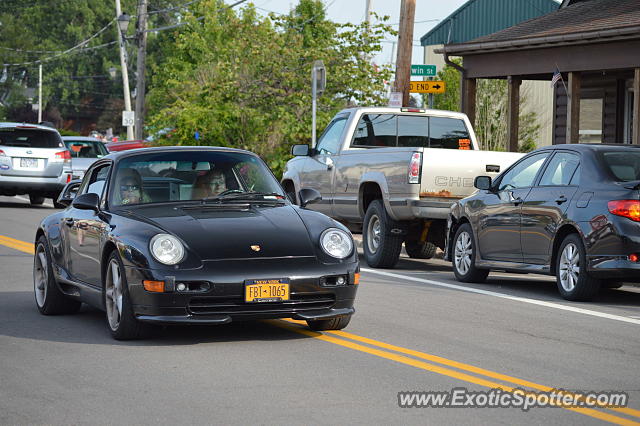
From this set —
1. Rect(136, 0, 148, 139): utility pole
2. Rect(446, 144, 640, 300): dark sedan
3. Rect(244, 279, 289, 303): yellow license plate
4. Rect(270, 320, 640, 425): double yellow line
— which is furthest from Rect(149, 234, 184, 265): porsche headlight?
Rect(136, 0, 148, 139): utility pole

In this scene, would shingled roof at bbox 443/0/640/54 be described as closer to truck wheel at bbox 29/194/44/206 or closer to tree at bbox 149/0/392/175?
tree at bbox 149/0/392/175

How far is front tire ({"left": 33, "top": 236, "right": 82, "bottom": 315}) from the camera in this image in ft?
33.8

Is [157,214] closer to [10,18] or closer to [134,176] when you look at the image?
[134,176]

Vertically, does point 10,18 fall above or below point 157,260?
above

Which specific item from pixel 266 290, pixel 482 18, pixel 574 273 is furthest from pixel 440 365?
pixel 482 18

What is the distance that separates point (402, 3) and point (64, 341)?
14.4 metres

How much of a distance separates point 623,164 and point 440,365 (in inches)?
191

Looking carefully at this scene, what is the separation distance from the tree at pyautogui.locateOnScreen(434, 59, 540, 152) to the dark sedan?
2321 cm

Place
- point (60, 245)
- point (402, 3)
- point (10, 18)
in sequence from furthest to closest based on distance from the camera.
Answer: point (10, 18)
point (402, 3)
point (60, 245)

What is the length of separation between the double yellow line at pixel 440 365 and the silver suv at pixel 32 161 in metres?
18.3

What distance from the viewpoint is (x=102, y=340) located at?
8.82m

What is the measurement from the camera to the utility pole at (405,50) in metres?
21.7

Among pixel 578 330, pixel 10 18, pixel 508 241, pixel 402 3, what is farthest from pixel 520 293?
pixel 10 18

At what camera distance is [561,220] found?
38.7 feet
